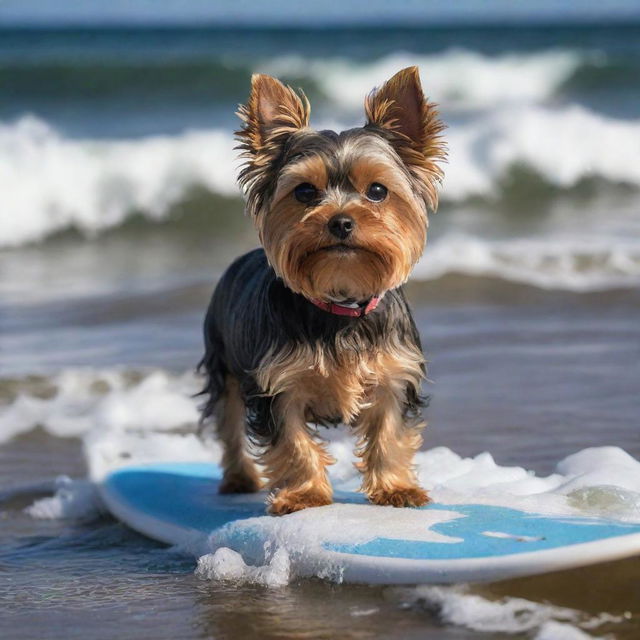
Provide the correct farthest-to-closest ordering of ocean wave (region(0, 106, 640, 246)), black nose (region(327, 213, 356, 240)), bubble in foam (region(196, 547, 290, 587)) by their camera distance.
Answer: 1. ocean wave (region(0, 106, 640, 246))
2. bubble in foam (region(196, 547, 290, 587))
3. black nose (region(327, 213, 356, 240))

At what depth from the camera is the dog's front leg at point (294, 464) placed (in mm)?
5102

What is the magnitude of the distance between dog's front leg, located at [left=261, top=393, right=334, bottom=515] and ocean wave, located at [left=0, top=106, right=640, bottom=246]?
36.4 ft

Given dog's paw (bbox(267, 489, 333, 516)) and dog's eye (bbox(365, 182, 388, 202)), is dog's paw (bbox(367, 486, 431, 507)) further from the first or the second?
dog's eye (bbox(365, 182, 388, 202))

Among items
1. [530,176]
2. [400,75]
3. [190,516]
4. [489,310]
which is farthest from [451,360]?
[530,176]

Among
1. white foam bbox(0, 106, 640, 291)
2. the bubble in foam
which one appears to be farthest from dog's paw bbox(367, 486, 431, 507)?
white foam bbox(0, 106, 640, 291)

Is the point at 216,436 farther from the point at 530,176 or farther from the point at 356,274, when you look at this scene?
the point at 530,176

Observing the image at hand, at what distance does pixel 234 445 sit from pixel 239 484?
A: 181 millimetres

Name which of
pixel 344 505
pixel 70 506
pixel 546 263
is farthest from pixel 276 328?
pixel 546 263

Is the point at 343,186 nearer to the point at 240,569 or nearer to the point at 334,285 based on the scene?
the point at 334,285

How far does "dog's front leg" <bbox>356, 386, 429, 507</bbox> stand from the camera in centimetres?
519

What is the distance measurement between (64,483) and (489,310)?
4.37m

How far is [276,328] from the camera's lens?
16.4 ft

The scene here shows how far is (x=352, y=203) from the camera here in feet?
15.5

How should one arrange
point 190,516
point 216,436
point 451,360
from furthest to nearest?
1. point 451,360
2. point 216,436
3. point 190,516
